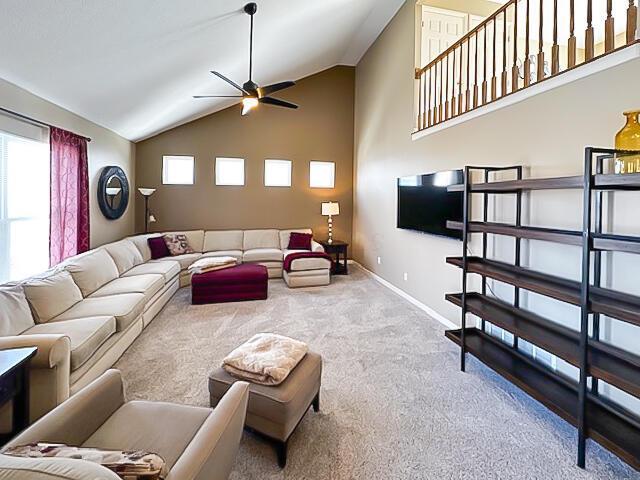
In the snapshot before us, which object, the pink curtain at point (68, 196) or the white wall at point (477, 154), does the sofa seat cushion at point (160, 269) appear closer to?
the pink curtain at point (68, 196)

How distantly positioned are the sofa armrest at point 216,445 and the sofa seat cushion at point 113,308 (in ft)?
6.74

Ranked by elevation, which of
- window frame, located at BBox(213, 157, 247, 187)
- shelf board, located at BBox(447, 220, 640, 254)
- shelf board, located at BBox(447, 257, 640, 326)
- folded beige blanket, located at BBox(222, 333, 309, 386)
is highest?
window frame, located at BBox(213, 157, 247, 187)

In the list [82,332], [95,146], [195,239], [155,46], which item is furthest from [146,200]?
[82,332]

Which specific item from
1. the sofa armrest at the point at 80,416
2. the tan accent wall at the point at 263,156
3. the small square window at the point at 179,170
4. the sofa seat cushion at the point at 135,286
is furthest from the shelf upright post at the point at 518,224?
the small square window at the point at 179,170

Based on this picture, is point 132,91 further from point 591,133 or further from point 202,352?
point 591,133

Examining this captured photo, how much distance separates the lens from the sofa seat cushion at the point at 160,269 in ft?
15.1

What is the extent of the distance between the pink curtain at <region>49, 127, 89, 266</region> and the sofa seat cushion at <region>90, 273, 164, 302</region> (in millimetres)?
676

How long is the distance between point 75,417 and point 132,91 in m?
4.01

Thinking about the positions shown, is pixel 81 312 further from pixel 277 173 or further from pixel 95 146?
pixel 277 173

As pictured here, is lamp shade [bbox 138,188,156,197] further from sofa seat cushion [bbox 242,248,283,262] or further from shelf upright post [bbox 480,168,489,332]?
shelf upright post [bbox 480,168,489,332]

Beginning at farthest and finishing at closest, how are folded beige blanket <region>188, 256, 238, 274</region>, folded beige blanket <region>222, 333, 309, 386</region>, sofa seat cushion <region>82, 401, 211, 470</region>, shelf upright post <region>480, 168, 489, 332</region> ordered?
folded beige blanket <region>188, 256, 238, 274</region> → shelf upright post <region>480, 168, 489, 332</region> → folded beige blanket <region>222, 333, 309, 386</region> → sofa seat cushion <region>82, 401, 211, 470</region>

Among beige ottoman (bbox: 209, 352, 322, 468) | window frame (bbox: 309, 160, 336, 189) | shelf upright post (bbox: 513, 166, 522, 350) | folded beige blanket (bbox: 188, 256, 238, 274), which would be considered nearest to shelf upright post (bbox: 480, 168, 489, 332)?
shelf upright post (bbox: 513, 166, 522, 350)

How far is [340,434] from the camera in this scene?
2158 millimetres

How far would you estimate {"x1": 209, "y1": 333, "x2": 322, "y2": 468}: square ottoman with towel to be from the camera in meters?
1.88
